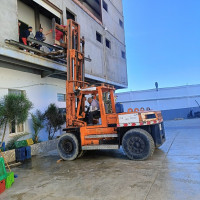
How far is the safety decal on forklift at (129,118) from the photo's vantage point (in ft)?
22.2

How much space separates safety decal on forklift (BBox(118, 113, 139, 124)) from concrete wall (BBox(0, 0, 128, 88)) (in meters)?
5.29

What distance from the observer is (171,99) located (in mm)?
28578

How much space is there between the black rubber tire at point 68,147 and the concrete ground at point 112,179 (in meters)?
0.35

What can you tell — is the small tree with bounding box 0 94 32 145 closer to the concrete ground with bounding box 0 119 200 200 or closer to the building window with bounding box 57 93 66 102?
the concrete ground with bounding box 0 119 200 200

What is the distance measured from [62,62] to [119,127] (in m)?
5.96

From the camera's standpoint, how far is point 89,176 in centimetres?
532

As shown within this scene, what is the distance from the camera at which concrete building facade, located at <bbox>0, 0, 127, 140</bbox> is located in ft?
27.3

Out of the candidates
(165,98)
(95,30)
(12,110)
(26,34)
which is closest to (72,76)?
(12,110)

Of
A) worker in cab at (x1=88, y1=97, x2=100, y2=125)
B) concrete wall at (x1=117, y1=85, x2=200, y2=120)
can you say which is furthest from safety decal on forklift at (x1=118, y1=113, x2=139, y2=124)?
concrete wall at (x1=117, y1=85, x2=200, y2=120)

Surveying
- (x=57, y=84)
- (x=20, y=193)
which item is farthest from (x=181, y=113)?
(x=20, y=193)

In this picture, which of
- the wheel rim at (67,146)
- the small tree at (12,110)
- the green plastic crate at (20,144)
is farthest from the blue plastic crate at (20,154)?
the wheel rim at (67,146)

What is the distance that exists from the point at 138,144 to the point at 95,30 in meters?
10.8

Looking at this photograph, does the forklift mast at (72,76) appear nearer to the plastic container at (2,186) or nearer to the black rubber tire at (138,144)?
the black rubber tire at (138,144)

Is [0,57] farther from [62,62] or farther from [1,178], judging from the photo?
[1,178]
